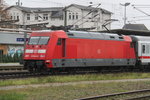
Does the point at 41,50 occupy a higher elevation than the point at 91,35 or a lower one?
lower

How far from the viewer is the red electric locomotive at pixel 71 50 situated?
21719mm

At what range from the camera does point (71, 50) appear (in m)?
22.8

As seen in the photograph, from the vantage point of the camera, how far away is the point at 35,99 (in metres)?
12.3

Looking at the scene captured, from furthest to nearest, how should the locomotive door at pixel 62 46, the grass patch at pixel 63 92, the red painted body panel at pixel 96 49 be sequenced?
the red painted body panel at pixel 96 49 < the locomotive door at pixel 62 46 < the grass patch at pixel 63 92

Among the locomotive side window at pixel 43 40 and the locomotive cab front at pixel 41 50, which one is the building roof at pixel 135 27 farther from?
the locomotive side window at pixel 43 40

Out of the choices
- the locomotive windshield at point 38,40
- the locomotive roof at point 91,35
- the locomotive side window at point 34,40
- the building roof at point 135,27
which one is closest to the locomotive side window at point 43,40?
the locomotive windshield at point 38,40

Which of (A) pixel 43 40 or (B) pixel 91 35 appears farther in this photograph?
(B) pixel 91 35

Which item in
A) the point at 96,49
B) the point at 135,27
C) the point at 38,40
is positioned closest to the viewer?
the point at 38,40

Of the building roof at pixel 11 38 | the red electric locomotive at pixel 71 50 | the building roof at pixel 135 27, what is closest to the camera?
the red electric locomotive at pixel 71 50

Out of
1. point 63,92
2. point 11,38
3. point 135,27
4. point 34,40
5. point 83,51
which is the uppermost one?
point 34,40

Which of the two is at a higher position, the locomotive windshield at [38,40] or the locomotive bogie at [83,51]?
the locomotive windshield at [38,40]

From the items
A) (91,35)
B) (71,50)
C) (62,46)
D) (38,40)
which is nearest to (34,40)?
(38,40)

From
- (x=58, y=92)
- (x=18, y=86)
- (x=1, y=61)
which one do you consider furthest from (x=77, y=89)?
(x=1, y=61)

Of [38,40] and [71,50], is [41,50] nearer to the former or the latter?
[38,40]
